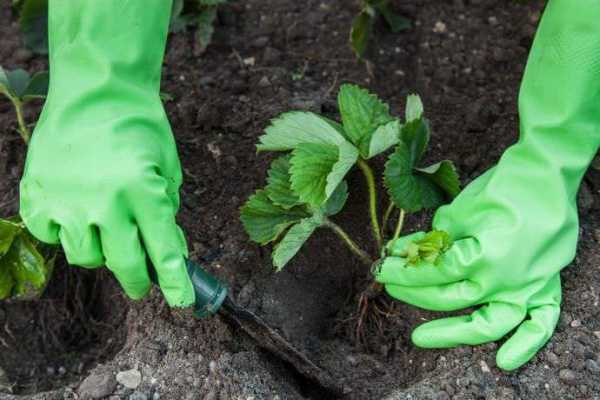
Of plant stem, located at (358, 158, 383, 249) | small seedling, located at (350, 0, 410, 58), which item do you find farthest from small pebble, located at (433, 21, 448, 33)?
plant stem, located at (358, 158, 383, 249)

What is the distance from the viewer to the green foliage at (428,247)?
63.9 inches

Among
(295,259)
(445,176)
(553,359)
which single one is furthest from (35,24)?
(553,359)

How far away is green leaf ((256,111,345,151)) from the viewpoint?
1.77m

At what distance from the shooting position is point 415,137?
5.83 ft

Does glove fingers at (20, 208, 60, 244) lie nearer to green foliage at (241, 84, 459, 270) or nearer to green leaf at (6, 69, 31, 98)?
green foliage at (241, 84, 459, 270)

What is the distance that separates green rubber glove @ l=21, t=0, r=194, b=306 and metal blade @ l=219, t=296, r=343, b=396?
240 millimetres

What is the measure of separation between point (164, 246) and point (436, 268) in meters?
0.57

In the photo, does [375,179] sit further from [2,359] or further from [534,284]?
[2,359]

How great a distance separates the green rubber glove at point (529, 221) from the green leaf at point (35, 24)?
117 cm

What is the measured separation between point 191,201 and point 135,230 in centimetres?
48

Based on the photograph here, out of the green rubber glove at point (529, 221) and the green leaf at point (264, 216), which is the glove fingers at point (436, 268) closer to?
the green rubber glove at point (529, 221)

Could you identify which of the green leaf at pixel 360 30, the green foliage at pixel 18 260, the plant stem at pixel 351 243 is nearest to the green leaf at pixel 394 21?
the green leaf at pixel 360 30

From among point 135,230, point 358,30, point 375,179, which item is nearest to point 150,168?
point 135,230

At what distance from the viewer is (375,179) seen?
6.68 feet
